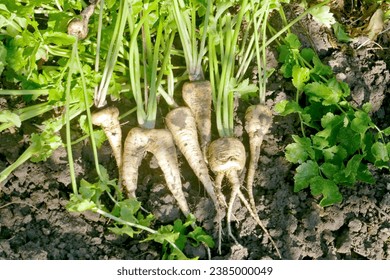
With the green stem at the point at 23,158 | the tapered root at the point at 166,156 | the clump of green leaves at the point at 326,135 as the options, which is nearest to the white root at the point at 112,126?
the tapered root at the point at 166,156

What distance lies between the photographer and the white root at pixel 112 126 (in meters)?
2.05

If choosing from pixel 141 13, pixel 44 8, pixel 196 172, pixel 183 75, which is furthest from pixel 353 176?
pixel 44 8

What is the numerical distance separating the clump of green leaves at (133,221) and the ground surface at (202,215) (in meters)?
0.05

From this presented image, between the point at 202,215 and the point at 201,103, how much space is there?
41cm

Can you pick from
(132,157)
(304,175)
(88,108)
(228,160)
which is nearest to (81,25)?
(88,108)

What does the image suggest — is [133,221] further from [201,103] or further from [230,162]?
[201,103]

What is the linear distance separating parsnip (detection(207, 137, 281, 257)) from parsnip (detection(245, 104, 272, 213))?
41 millimetres

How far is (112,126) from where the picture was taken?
6.79 ft

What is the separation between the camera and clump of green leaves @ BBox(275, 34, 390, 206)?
81.3 inches

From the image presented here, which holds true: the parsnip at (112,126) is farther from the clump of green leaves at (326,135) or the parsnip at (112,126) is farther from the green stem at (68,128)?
the clump of green leaves at (326,135)

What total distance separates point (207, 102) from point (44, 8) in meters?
0.72

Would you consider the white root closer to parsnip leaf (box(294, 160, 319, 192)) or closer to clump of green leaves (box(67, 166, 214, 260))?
clump of green leaves (box(67, 166, 214, 260))
